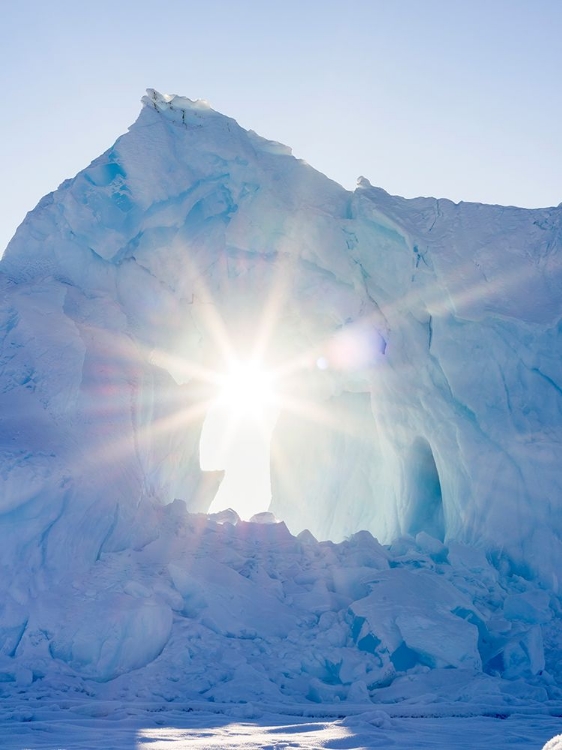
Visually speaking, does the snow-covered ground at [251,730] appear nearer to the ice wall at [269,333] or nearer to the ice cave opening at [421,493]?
the ice wall at [269,333]

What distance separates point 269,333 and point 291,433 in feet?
10.7

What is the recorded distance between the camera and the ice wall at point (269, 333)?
903cm

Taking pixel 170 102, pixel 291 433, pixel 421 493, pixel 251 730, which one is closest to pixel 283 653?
pixel 251 730

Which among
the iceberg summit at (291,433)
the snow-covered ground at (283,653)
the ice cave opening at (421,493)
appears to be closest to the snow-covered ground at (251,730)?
the snow-covered ground at (283,653)

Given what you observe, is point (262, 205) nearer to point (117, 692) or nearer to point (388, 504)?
point (388, 504)

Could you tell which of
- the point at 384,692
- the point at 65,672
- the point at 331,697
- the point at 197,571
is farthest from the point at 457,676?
the point at 65,672

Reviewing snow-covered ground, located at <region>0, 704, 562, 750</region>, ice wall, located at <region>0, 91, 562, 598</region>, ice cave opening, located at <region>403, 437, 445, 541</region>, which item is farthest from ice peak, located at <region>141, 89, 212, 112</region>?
snow-covered ground, located at <region>0, 704, 562, 750</region>

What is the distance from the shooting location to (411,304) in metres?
11.9

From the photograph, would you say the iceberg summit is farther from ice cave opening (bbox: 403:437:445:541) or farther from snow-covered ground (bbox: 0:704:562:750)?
snow-covered ground (bbox: 0:704:562:750)

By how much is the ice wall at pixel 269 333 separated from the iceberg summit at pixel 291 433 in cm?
4

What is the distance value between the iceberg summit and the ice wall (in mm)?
41

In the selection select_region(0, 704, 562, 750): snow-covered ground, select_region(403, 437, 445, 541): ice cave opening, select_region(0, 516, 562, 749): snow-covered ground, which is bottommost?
select_region(0, 704, 562, 750): snow-covered ground

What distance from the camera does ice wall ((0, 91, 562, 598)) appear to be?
9.03 m

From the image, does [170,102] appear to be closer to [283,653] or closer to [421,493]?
[421,493]
